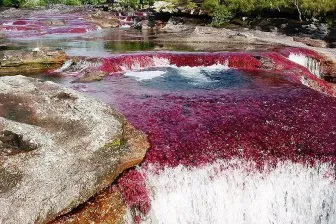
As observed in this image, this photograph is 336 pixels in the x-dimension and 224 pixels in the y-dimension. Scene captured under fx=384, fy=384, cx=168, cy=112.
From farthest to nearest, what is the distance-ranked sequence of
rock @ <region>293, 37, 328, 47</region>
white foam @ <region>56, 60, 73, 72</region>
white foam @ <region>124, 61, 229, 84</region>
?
1. rock @ <region>293, 37, 328, 47</region>
2. white foam @ <region>56, 60, 73, 72</region>
3. white foam @ <region>124, 61, 229, 84</region>

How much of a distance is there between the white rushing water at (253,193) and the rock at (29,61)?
21493 mm

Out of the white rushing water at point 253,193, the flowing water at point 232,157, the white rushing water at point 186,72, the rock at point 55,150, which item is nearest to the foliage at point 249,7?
the white rushing water at point 186,72

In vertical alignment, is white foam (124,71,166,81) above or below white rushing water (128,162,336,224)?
above

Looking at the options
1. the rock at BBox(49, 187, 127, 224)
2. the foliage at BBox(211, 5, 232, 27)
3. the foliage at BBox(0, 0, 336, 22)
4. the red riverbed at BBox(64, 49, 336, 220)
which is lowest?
the rock at BBox(49, 187, 127, 224)

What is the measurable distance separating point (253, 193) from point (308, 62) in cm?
2760

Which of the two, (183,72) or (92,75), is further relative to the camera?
(183,72)

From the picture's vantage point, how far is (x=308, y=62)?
130 feet

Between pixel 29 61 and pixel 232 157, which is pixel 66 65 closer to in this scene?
pixel 29 61

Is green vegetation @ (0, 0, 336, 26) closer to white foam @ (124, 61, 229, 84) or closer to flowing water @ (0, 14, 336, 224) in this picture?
white foam @ (124, 61, 229, 84)

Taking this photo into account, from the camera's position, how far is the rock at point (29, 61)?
31.4m

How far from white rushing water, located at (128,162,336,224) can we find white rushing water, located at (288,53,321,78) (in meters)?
25.2

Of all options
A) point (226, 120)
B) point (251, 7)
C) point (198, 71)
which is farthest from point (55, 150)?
point (251, 7)

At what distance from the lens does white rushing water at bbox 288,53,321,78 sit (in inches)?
1521

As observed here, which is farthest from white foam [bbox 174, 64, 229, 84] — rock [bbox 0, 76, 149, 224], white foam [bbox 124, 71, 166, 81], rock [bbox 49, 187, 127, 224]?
rock [bbox 49, 187, 127, 224]
